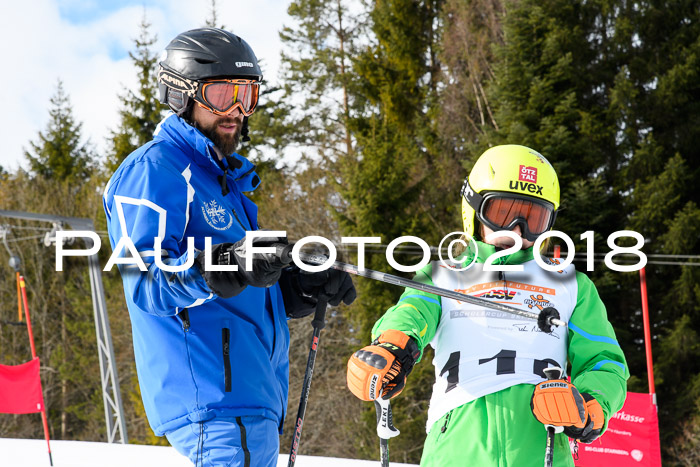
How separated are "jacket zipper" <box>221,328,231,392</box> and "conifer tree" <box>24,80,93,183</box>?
87.5ft

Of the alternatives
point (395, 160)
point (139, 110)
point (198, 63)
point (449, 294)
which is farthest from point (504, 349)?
point (139, 110)

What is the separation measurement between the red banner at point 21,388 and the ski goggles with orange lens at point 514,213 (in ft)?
25.7

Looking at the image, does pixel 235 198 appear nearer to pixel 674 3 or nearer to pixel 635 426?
pixel 635 426

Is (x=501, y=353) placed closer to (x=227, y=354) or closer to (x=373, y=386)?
(x=373, y=386)

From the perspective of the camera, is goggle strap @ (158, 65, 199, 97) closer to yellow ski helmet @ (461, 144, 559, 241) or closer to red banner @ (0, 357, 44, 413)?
yellow ski helmet @ (461, 144, 559, 241)

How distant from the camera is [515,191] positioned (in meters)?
2.52

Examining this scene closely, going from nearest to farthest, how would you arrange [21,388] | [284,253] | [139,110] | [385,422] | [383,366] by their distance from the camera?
[284,253] → [383,366] → [385,422] → [21,388] → [139,110]

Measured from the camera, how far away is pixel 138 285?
1.83m

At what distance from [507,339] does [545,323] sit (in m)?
0.20

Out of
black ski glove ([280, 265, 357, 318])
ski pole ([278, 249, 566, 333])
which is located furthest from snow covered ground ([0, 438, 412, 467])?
ski pole ([278, 249, 566, 333])

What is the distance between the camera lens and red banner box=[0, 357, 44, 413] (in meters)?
8.85

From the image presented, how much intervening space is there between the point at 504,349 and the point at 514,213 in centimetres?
52

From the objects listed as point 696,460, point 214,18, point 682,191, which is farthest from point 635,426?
point 214,18

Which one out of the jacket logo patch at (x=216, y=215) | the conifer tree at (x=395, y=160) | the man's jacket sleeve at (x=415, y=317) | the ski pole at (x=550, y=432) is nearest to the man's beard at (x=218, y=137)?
the jacket logo patch at (x=216, y=215)
